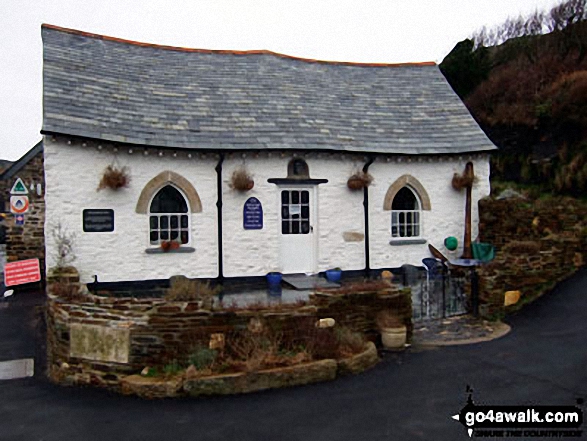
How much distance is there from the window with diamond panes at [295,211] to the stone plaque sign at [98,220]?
4.23m

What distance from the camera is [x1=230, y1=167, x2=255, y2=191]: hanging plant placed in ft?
39.5

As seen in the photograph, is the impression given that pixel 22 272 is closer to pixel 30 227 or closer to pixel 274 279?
pixel 30 227

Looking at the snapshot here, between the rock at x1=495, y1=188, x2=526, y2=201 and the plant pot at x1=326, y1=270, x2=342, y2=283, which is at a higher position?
the rock at x1=495, y1=188, x2=526, y2=201

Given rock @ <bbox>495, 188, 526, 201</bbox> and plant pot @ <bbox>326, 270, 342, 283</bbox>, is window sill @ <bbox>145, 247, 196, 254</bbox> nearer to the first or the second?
plant pot @ <bbox>326, 270, 342, 283</bbox>

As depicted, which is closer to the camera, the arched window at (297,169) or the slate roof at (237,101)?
the slate roof at (237,101)

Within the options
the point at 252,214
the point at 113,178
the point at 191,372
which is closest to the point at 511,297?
the point at 252,214

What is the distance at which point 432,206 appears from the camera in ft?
46.2

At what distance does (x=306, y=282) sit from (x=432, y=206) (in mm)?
4604

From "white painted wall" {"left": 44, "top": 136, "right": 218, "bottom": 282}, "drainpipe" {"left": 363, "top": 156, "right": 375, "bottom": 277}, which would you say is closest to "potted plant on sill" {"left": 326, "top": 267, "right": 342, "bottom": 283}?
"drainpipe" {"left": 363, "top": 156, "right": 375, "bottom": 277}

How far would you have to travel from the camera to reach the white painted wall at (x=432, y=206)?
13555 mm

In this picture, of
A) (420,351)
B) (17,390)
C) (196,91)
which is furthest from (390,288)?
(196,91)

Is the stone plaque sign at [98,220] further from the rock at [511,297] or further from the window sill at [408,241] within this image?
the rock at [511,297]

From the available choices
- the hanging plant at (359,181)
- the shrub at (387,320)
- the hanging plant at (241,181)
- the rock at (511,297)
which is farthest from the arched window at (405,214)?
the shrub at (387,320)

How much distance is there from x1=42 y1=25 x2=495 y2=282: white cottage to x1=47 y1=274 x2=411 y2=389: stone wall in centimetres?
462
